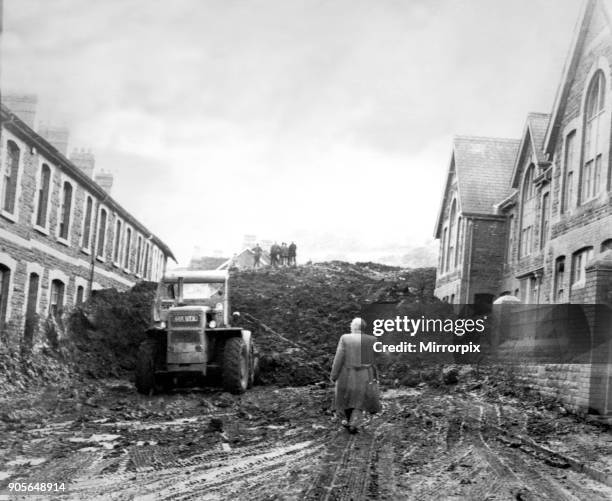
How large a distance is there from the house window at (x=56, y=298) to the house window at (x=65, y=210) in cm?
128

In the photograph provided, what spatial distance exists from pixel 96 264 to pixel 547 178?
14.7 meters

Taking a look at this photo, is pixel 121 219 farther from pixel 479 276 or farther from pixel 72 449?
pixel 479 276

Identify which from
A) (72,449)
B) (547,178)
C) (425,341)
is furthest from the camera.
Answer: (547,178)

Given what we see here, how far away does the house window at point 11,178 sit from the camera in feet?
52.5

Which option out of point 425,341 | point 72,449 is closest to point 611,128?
point 425,341

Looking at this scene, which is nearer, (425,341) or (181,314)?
(425,341)

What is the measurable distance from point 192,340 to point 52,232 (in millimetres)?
5220

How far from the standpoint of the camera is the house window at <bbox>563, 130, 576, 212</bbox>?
1941cm

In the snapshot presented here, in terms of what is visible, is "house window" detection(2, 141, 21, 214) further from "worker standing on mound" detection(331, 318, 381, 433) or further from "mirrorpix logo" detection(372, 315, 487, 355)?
"worker standing on mound" detection(331, 318, 381, 433)

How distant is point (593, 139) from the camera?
18.7m

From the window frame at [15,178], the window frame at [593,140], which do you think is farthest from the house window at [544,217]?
the window frame at [15,178]

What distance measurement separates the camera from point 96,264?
2050 centimetres

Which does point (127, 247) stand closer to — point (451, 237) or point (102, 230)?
point (102, 230)

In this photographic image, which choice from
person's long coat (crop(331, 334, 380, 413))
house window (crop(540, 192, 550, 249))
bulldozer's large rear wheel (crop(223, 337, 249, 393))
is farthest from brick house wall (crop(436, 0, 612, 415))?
bulldozer's large rear wheel (crop(223, 337, 249, 393))
